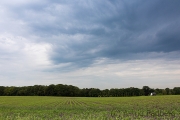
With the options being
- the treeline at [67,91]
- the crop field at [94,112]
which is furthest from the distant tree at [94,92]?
the crop field at [94,112]

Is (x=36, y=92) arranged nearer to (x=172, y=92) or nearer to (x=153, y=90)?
(x=153, y=90)

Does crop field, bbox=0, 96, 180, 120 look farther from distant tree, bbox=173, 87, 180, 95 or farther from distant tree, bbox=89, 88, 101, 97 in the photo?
distant tree, bbox=173, 87, 180, 95

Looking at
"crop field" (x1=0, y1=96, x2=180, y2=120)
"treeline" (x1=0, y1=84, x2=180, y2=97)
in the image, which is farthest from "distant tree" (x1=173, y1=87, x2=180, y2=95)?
"crop field" (x1=0, y1=96, x2=180, y2=120)

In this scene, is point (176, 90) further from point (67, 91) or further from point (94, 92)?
point (67, 91)

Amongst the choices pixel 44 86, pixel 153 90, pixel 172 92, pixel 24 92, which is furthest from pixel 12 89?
pixel 172 92

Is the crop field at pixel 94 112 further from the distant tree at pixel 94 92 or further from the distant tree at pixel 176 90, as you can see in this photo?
the distant tree at pixel 176 90

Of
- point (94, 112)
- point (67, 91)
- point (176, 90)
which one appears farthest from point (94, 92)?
point (94, 112)

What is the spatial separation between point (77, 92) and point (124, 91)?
4667cm

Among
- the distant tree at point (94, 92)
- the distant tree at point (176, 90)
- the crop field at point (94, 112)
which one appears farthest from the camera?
the distant tree at point (176, 90)

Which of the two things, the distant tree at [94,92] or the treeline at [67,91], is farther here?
the distant tree at [94,92]

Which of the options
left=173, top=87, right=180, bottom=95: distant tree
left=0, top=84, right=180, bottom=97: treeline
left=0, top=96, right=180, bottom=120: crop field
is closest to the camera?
left=0, top=96, right=180, bottom=120: crop field

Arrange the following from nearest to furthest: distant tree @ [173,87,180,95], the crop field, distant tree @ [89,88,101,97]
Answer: the crop field
distant tree @ [89,88,101,97]
distant tree @ [173,87,180,95]

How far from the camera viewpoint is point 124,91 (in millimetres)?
167625

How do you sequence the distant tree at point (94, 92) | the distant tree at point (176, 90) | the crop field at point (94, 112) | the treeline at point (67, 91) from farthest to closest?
the distant tree at point (176, 90) → the distant tree at point (94, 92) → the treeline at point (67, 91) → the crop field at point (94, 112)
